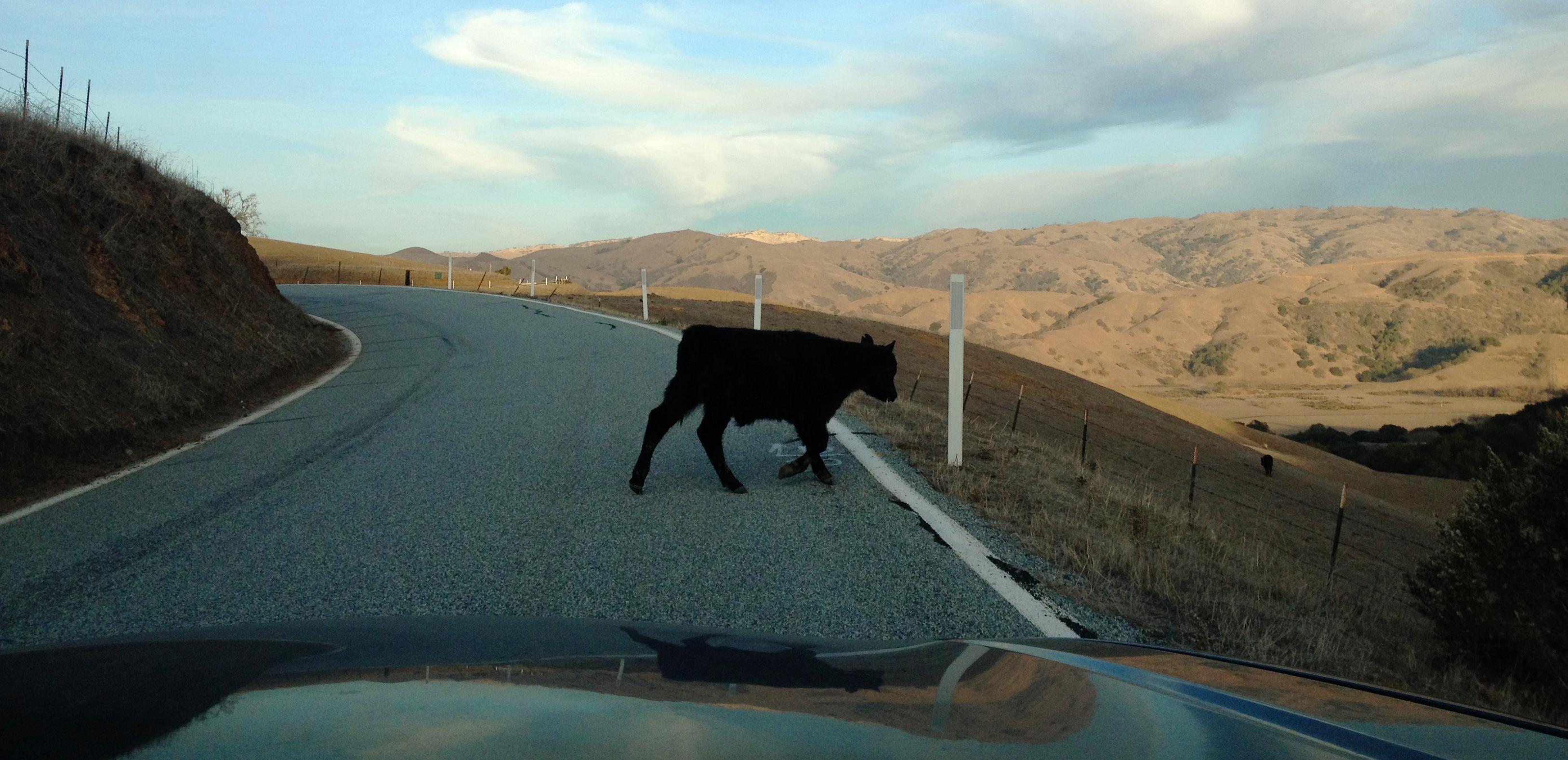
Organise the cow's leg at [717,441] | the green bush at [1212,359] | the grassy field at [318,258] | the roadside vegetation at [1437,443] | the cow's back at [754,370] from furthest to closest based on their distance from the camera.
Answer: the green bush at [1212,359]
the grassy field at [318,258]
the roadside vegetation at [1437,443]
the cow's leg at [717,441]
the cow's back at [754,370]

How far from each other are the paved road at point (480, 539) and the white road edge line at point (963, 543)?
9 cm

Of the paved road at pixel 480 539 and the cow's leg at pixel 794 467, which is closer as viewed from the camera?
the paved road at pixel 480 539

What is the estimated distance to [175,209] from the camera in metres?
16.8

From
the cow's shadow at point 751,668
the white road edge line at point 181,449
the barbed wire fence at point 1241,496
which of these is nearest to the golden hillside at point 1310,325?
the barbed wire fence at point 1241,496

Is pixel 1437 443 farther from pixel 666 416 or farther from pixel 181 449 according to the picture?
pixel 181 449

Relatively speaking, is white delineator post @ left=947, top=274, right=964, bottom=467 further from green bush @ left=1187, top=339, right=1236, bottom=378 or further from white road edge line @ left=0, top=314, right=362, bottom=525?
green bush @ left=1187, top=339, right=1236, bottom=378

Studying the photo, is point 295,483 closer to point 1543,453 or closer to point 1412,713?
point 1412,713

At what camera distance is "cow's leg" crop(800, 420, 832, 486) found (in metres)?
7.21

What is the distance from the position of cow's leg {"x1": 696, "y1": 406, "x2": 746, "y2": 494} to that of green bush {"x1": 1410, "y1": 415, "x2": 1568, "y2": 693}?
271 inches

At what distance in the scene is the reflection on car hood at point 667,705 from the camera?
4.71 ft

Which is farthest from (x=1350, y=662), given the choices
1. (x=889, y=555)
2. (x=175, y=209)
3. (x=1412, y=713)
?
(x=175, y=209)

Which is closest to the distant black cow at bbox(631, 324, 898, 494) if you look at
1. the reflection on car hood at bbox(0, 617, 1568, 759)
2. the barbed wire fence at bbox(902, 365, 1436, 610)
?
the barbed wire fence at bbox(902, 365, 1436, 610)

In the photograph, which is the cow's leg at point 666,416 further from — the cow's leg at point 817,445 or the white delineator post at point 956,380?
the white delineator post at point 956,380

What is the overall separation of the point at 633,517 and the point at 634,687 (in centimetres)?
469
